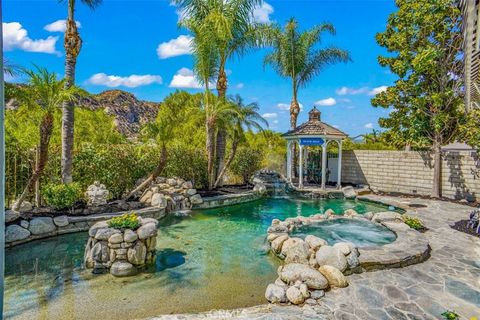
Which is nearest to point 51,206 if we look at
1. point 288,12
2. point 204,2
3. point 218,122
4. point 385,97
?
point 218,122

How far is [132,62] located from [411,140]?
25.2 metres

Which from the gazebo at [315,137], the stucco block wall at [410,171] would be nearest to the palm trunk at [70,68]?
the gazebo at [315,137]

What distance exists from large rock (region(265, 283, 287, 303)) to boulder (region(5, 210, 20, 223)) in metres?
6.77

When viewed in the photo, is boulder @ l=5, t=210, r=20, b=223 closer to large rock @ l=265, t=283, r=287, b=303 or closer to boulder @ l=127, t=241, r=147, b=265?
boulder @ l=127, t=241, r=147, b=265

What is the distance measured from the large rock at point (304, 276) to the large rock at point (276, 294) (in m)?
0.32

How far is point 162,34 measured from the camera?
1819cm

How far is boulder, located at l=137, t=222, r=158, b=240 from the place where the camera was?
6.28 m

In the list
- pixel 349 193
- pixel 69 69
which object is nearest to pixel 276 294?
pixel 69 69

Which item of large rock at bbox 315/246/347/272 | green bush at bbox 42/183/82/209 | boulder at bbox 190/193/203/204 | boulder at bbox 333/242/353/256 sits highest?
green bush at bbox 42/183/82/209

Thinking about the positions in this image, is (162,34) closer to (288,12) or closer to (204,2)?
(204,2)

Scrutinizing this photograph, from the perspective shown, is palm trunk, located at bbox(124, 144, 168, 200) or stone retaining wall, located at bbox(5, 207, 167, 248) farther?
palm trunk, located at bbox(124, 144, 168, 200)

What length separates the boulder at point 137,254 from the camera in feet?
19.9

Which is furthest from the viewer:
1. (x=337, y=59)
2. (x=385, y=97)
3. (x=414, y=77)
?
(x=337, y=59)

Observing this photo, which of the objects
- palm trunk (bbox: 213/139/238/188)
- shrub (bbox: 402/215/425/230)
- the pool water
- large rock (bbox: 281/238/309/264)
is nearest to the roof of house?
palm trunk (bbox: 213/139/238/188)
